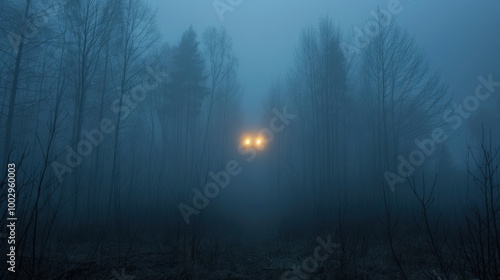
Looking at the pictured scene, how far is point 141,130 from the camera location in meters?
23.2

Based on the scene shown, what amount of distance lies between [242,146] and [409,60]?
20.0m

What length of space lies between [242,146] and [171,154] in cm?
1106

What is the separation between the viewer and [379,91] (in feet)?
46.4

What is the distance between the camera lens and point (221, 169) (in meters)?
6.59

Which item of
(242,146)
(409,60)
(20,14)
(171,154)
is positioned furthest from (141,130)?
(409,60)

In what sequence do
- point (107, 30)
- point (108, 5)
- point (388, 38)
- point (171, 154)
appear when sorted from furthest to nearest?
point (171, 154) → point (388, 38) → point (107, 30) → point (108, 5)

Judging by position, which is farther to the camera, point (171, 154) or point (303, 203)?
point (171, 154)

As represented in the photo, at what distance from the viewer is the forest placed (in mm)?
4188

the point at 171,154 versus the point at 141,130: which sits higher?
the point at 141,130

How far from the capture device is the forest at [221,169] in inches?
165

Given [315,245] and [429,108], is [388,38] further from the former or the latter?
[315,245]

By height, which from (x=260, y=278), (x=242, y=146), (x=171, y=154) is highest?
(x=242, y=146)

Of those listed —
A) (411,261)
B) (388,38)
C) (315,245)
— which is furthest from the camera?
(388,38)

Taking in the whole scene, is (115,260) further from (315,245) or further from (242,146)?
(242,146)
